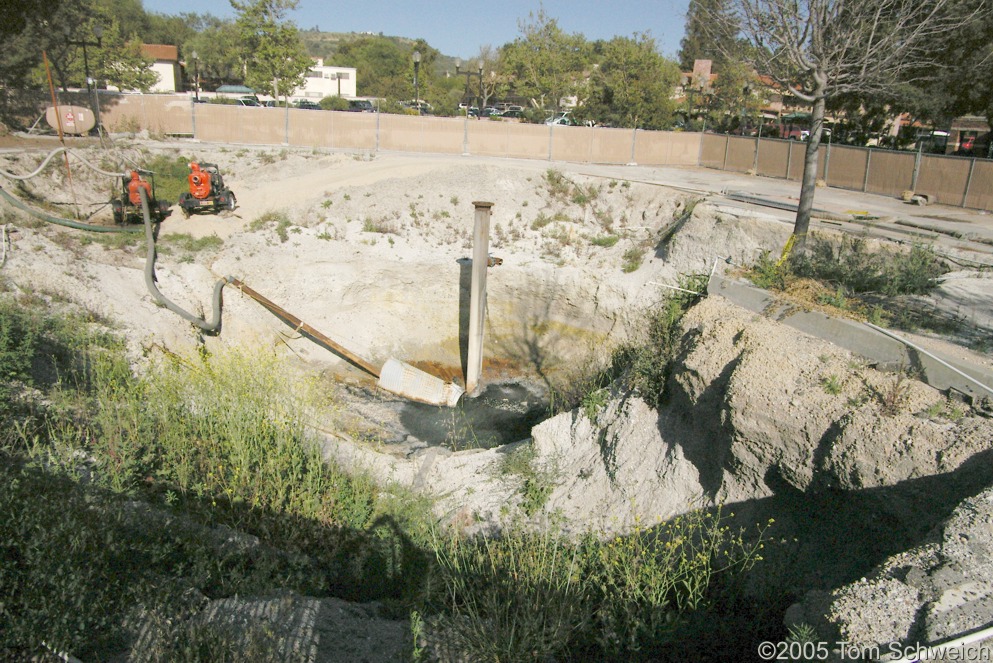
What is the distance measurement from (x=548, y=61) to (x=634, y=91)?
22.5 ft

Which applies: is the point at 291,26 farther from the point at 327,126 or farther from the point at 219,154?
the point at 219,154

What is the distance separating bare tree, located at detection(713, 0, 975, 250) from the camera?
930cm

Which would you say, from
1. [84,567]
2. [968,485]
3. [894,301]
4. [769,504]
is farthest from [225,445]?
[894,301]

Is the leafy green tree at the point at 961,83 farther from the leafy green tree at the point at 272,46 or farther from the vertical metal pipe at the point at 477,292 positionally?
the leafy green tree at the point at 272,46

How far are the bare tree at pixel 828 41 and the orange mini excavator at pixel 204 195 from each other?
1305 centimetres

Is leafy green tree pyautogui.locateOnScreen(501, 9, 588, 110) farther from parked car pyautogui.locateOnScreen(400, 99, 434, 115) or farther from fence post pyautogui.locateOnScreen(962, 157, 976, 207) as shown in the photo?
fence post pyautogui.locateOnScreen(962, 157, 976, 207)

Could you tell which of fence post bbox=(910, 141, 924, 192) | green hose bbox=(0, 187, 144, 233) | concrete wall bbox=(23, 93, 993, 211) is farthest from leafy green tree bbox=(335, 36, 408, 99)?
green hose bbox=(0, 187, 144, 233)

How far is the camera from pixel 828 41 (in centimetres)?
966

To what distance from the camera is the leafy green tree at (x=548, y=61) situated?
1726 inches

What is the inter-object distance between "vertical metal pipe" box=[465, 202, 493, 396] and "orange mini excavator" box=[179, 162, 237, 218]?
24.4ft

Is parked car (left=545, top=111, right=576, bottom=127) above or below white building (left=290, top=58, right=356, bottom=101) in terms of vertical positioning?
below

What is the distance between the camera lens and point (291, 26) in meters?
36.3

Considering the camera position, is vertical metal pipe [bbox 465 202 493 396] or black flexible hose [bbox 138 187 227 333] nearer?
vertical metal pipe [bbox 465 202 493 396]

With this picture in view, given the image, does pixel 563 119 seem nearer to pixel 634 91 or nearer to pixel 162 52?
pixel 634 91
